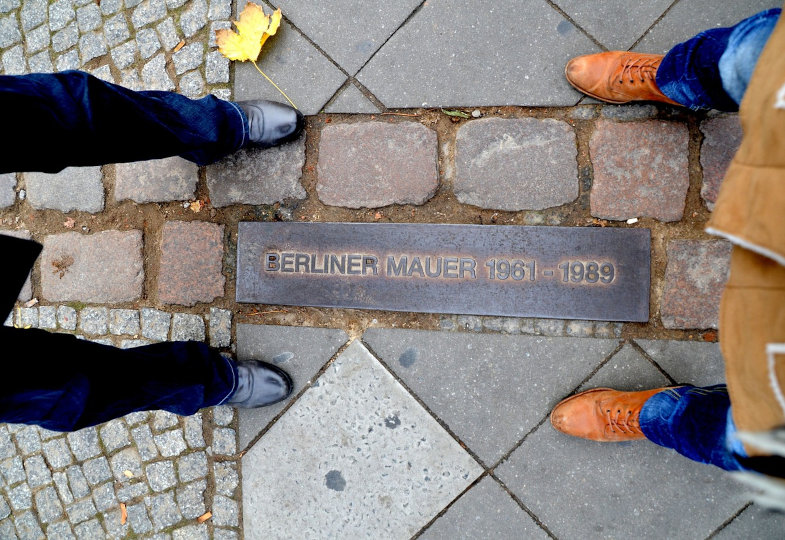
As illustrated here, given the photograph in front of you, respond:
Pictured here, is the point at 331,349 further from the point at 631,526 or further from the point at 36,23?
the point at 36,23

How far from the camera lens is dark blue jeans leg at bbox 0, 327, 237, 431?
1698mm

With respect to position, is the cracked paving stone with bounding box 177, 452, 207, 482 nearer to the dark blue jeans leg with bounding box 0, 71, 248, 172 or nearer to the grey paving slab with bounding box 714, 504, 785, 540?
the dark blue jeans leg with bounding box 0, 71, 248, 172

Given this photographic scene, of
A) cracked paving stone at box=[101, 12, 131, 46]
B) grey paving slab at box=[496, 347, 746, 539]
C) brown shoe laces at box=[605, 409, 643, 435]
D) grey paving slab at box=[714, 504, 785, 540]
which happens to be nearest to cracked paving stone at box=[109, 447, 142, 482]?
grey paving slab at box=[496, 347, 746, 539]

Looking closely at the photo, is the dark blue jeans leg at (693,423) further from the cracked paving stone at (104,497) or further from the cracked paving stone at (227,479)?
the cracked paving stone at (104,497)

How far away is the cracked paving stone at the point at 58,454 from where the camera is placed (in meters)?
2.60

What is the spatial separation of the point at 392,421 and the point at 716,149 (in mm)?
1746

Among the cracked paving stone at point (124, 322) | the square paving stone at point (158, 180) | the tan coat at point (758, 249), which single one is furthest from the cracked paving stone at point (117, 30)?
the tan coat at point (758, 249)

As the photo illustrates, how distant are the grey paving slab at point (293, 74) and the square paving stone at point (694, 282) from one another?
1.64 m

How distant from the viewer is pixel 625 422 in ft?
6.89

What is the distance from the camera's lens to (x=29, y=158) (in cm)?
175

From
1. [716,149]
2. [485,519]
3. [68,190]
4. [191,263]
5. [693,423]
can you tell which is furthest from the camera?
[68,190]

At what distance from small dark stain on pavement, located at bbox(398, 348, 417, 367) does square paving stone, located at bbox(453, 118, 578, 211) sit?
693 millimetres

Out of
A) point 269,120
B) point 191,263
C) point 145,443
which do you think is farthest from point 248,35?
point 145,443

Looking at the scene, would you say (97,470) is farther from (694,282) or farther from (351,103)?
(694,282)
